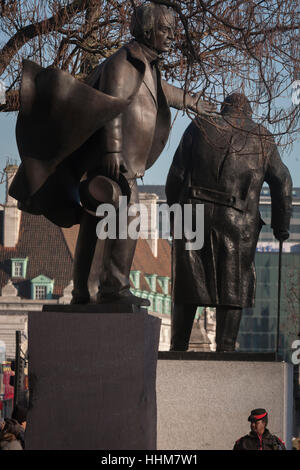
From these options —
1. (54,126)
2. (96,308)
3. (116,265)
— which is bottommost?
(96,308)

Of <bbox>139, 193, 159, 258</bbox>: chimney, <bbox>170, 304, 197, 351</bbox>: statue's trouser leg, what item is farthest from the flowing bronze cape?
<bbox>139, 193, 159, 258</bbox>: chimney

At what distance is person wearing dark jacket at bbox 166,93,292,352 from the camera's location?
452 inches

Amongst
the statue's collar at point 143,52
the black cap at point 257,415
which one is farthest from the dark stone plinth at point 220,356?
the statue's collar at point 143,52

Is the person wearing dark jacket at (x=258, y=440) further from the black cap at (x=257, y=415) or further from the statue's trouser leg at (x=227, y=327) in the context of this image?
the statue's trouser leg at (x=227, y=327)

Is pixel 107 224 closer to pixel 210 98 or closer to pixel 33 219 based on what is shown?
pixel 210 98

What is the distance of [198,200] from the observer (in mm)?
11469

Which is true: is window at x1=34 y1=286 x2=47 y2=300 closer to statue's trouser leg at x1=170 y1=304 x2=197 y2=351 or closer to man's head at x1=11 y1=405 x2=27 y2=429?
man's head at x1=11 y1=405 x2=27 y2=429

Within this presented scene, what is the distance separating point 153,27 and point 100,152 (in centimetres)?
109

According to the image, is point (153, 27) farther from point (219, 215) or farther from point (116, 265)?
point (219, 215)

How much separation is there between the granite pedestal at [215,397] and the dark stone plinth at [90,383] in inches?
116

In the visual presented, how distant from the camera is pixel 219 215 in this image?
37.7 feet

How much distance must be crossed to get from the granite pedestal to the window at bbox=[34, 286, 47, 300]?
235 feet

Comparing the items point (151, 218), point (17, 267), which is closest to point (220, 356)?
point (17, 267)
